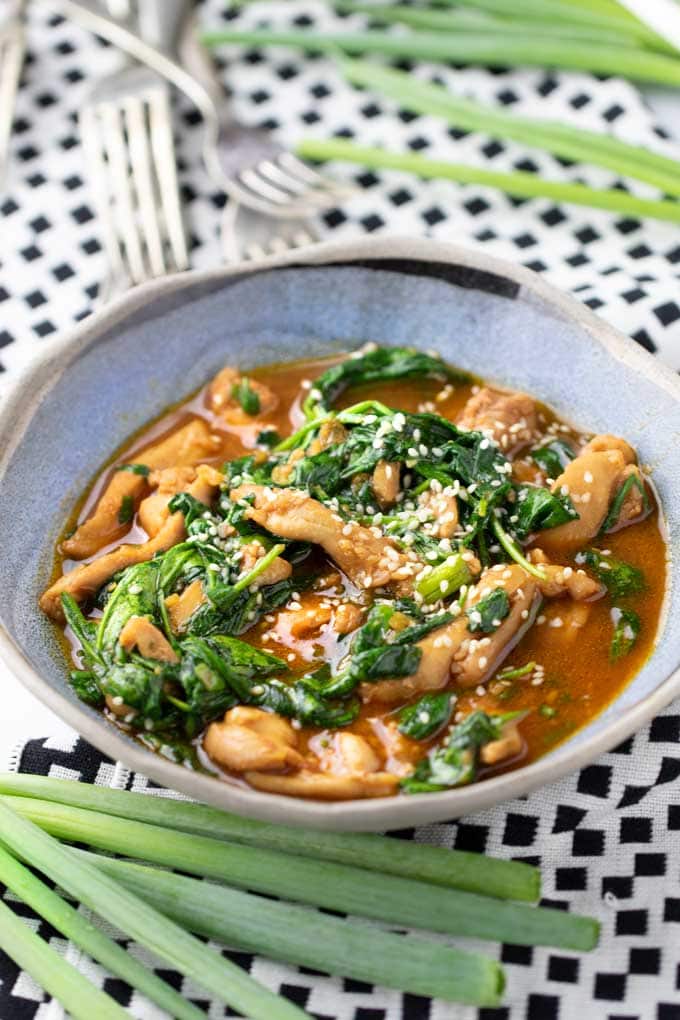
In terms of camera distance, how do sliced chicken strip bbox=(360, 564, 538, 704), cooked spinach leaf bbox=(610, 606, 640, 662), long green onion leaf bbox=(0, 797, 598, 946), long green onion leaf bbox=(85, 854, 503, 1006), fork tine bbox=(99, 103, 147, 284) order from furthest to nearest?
1. fork tine bbox=(99, 103, 147, 284)
2. cooked spinach leaf bbox=(610, 606, 640, 662)
3. sliced chicken strip bbox=(360, 564, 538, 704)
4. long green onion leaf bbox=(0, 797, 598, 946)
5. long green onion leaf bbox=(85, 854, 503, 1006)

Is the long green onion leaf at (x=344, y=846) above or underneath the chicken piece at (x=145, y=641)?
underneath

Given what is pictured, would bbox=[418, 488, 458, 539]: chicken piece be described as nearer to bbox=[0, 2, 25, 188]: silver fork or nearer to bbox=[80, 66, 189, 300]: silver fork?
bbox=[80, 66, 189, 300]: silver fork

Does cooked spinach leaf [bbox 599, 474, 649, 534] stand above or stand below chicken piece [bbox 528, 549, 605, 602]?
above

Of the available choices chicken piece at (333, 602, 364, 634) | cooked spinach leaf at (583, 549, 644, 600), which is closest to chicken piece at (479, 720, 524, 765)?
chicken piece at (333, 602, 364, 634)

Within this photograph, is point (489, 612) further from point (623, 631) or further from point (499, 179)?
point (499, 179)

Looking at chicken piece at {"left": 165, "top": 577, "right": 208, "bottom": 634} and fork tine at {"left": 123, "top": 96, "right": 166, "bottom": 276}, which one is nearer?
chicken piece at {"left": 165, "top": 577, "right": 208, "bottom": 634}

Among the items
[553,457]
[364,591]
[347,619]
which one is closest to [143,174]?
[553,457]

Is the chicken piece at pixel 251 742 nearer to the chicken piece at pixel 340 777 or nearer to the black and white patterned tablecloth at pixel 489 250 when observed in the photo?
the chicken piece at pixel 340 777

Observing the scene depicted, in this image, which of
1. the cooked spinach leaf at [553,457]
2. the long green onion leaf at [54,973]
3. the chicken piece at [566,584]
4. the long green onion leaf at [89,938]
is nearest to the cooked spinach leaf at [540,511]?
the chicken piece at [566,584]
